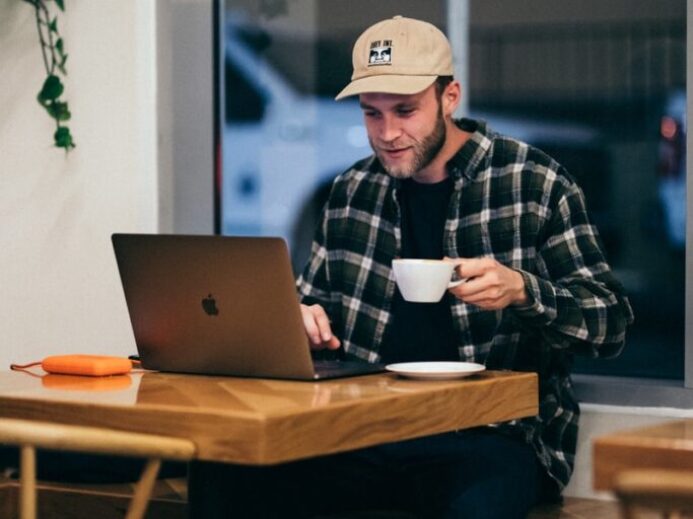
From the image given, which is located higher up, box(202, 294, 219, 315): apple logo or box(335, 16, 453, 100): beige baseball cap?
box(335, 16, 453, 100): beige baseball cap

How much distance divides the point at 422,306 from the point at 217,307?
2.29 ft

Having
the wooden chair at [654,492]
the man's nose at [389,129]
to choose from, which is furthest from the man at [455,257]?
the wooden chair at [654,492]

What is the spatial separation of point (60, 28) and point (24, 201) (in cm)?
45

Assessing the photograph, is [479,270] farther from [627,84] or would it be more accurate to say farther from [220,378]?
[627,84]

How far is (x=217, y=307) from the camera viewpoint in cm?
201

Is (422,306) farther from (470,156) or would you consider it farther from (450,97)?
(450,97)

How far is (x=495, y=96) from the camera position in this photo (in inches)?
122

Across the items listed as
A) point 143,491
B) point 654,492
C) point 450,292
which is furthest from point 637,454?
point 450,292

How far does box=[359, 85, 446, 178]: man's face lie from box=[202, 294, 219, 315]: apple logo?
2.22ft

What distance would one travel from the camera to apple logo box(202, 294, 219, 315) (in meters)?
2.01

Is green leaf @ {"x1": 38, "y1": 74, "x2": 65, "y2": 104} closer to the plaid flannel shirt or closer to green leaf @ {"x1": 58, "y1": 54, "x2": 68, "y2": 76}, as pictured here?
green leaf @ {"x1": 58, "y1": 54, "x2": 68, "y2": 76}

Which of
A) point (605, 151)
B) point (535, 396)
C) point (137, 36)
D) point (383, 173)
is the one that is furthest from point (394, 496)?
point (137, 36)

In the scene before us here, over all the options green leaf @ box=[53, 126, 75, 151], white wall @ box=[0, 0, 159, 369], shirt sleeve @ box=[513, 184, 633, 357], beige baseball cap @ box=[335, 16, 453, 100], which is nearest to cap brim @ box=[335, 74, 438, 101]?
beige baseball cap @ box=[335, 16, 453, 100]

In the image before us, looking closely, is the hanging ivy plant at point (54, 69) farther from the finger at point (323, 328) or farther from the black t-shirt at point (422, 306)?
the finger at point (323, 328)
